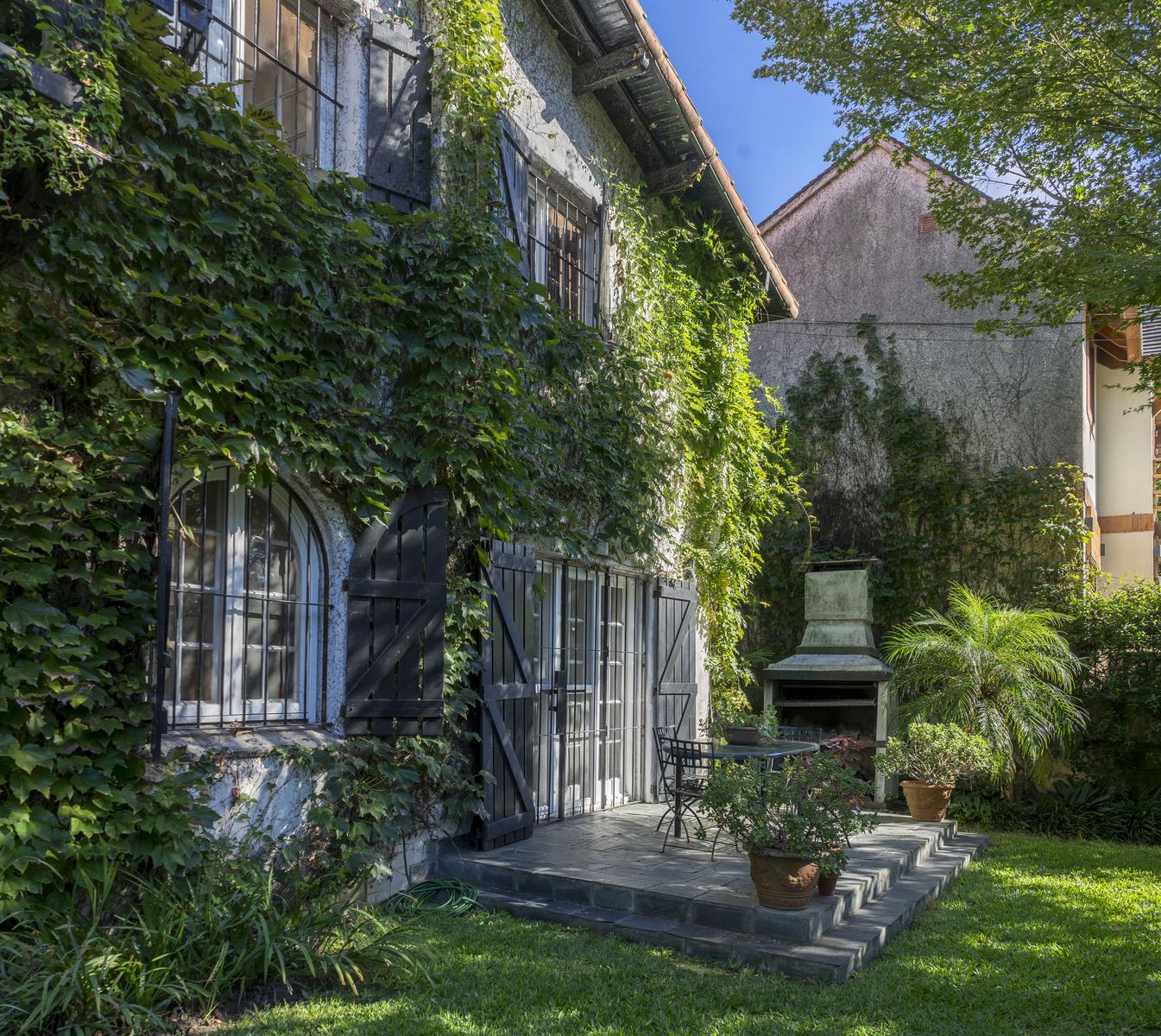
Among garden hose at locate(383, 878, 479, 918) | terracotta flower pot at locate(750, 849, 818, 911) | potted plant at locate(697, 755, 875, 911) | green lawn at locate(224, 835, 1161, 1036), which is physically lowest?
green lawn at locate(224, 835, 1161, 1036)

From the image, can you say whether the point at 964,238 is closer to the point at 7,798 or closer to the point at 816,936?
the point at 816,936

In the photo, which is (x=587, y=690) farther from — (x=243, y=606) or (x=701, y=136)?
(x=701, y=136)

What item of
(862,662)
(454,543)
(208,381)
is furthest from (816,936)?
(862,662)

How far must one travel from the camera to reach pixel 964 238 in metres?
9.03

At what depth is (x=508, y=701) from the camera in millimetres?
6434

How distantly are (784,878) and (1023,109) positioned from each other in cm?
581

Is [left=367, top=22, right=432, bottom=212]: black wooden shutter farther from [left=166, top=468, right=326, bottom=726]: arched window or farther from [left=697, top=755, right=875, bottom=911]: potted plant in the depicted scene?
[left=697, top=755, right=875, bottom=911]: potted plant

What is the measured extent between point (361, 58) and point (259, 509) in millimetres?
2934

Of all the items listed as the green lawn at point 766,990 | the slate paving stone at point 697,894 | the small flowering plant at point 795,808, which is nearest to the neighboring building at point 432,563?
the slate paving stone at point 697,894

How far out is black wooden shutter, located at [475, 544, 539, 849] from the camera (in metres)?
6.14

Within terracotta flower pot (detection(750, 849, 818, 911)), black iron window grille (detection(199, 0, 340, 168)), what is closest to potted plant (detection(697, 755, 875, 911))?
terracotta flower pot (detection(750, 849, 818, 911))

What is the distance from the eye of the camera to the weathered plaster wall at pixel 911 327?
11.2 metres

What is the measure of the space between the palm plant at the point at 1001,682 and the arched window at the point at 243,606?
6209mm

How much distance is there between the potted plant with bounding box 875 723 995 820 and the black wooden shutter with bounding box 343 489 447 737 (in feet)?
16.4
